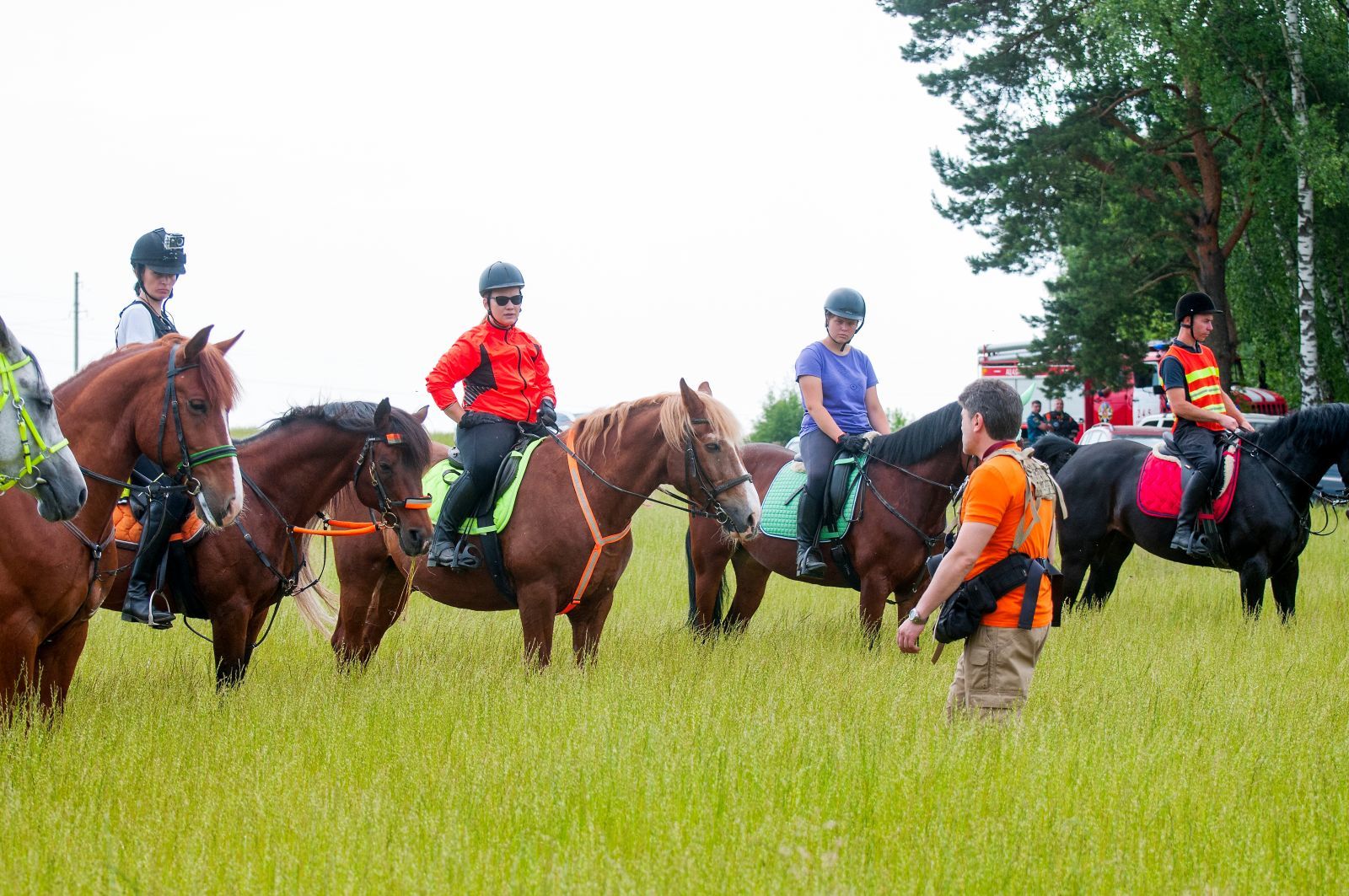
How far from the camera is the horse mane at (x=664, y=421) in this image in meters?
6.95

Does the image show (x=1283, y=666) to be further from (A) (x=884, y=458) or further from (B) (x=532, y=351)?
(B) (x=532, y=351)

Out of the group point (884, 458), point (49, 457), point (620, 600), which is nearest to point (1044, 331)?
point (620, 600)

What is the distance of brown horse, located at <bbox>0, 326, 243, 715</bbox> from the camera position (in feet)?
15.9

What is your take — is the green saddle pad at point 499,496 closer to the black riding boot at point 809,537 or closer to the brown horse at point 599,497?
the brown horse at point 599,497

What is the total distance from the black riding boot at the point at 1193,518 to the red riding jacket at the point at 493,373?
5.51 metres

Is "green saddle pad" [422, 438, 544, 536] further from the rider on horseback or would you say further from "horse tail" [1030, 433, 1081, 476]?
"horse tail" [1030, 433, 1081, 476]

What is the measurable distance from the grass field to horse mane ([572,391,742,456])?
4.57 ft

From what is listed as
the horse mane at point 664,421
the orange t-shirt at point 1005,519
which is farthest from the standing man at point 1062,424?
the orange t-shirt at point 1005,519

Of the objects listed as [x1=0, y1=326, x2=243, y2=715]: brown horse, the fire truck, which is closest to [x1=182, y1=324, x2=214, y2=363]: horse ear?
[x1=0, y1=326, x2=243, y2=715]: brown horse

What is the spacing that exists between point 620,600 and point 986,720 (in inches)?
297

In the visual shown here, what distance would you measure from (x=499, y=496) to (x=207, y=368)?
226cm

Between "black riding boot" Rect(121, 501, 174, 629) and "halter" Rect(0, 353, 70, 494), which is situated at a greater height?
"halter" Rect(0, 353, 70, 494)

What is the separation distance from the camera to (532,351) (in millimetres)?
7559

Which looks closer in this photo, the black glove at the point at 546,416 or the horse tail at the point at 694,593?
the black glove at the point at 546,416
